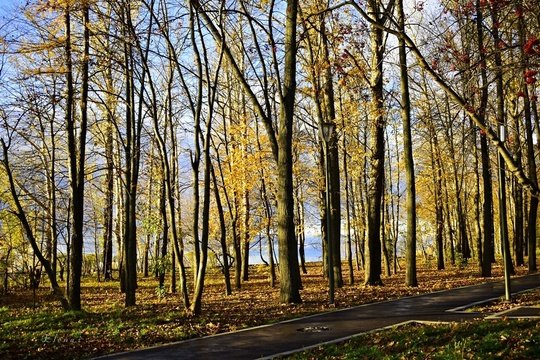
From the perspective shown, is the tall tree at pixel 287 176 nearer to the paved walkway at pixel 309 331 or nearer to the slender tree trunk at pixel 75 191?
the paved walkway at pixel 309 331

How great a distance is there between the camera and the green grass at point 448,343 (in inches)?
237

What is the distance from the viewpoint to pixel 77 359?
845 cm

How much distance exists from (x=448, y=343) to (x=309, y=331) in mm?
3339

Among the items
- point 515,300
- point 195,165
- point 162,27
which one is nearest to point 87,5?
point 162,27

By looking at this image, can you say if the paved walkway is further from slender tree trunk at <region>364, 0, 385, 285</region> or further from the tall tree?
slender tree trunk at <region>364, 0, 385, 285</region>

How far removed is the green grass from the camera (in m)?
6.02

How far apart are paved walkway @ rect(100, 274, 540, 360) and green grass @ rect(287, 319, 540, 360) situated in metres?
0.75

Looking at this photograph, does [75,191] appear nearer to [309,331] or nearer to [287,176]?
[287,176]

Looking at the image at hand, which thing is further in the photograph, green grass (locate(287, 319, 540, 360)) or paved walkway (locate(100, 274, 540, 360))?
paved walkway (locate(100, 274, 540, 360))

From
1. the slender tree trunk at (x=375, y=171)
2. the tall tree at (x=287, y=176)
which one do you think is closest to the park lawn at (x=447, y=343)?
the tall tree at (x=287, y=176)

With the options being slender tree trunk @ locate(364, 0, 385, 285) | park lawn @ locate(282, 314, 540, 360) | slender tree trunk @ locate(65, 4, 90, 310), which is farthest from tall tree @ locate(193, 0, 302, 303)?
park lawn @ locate(282, 314, 540, 360)

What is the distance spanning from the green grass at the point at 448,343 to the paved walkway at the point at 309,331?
2.47 ft

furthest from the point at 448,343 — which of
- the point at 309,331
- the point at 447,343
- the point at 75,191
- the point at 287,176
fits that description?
the point at 75,191

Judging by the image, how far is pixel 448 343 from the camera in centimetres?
696
